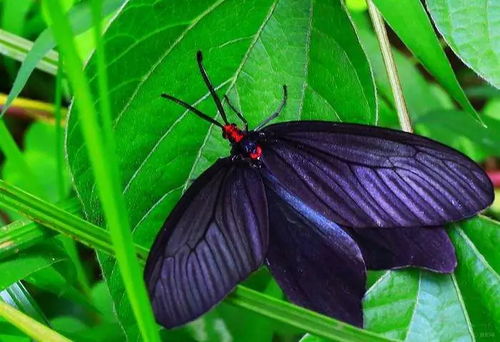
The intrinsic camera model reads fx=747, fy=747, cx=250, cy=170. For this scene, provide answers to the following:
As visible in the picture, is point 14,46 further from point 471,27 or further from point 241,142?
point 471,27

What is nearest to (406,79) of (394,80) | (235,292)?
(394,80)

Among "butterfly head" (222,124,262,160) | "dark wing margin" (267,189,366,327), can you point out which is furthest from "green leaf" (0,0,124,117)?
"dark wing margin" (267,189,366,327)

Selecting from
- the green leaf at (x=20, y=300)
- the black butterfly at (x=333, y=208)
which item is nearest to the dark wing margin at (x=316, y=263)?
the black butterfly at (x=333, y=208)

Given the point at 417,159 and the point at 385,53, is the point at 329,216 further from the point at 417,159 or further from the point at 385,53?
the point at 385,53

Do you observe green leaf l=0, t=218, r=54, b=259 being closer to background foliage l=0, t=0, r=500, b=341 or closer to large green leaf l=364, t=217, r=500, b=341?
background foliage l=0, t=0, r=500, b=341

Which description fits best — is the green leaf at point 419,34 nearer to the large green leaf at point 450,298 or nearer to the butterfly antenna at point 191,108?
the large green leaf at point 450,298

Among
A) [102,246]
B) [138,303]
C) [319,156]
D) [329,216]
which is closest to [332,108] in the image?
[319,156]

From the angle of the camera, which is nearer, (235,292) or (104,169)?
(104,169)
